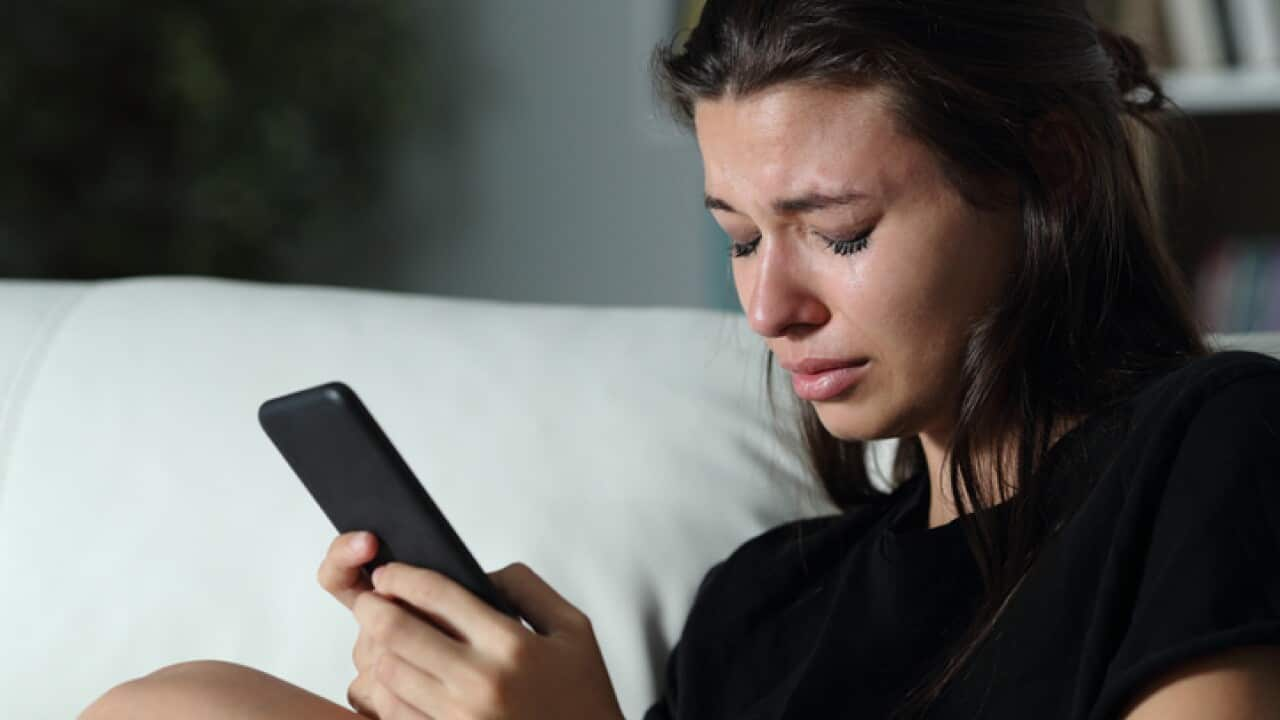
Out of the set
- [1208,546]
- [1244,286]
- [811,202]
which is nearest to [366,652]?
[811,202]

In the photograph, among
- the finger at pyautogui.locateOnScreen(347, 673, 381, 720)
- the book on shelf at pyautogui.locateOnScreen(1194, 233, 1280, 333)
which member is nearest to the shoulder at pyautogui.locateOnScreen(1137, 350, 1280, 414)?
the finger at pyautogui.locateOnScreen(347, 673, 381, 720)

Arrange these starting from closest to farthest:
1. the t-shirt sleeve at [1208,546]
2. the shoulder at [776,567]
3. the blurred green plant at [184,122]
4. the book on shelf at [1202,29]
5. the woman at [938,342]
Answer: the t-shirt sleeve at [1208,546]
the woman at [938,342]
the shoulder at [776,567]
the book on shelf at [1202,29]
the blurred green plant at [184,122]

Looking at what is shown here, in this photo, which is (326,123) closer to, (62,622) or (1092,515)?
(62,622)

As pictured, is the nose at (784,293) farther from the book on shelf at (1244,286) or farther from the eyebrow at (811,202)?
the book on shelf at (1244,286)

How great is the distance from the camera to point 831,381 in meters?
0.86

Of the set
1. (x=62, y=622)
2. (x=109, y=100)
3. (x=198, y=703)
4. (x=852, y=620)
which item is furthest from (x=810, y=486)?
(x=109, y=100)

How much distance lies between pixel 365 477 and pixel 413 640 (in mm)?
98

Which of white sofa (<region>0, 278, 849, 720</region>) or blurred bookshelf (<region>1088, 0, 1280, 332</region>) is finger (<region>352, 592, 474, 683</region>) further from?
blurred bookshelf (<region>1088, 0, 1280, 332</region>)

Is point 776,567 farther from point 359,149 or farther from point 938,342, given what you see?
point 359,149

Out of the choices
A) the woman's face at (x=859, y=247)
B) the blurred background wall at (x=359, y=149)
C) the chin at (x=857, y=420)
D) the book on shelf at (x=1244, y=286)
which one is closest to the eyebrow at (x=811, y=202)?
the woman's face at (x=859, y=247)

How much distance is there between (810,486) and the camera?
1152mm

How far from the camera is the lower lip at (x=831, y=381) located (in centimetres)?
85

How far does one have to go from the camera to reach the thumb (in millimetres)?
860

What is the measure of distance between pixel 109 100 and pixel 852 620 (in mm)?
2293
